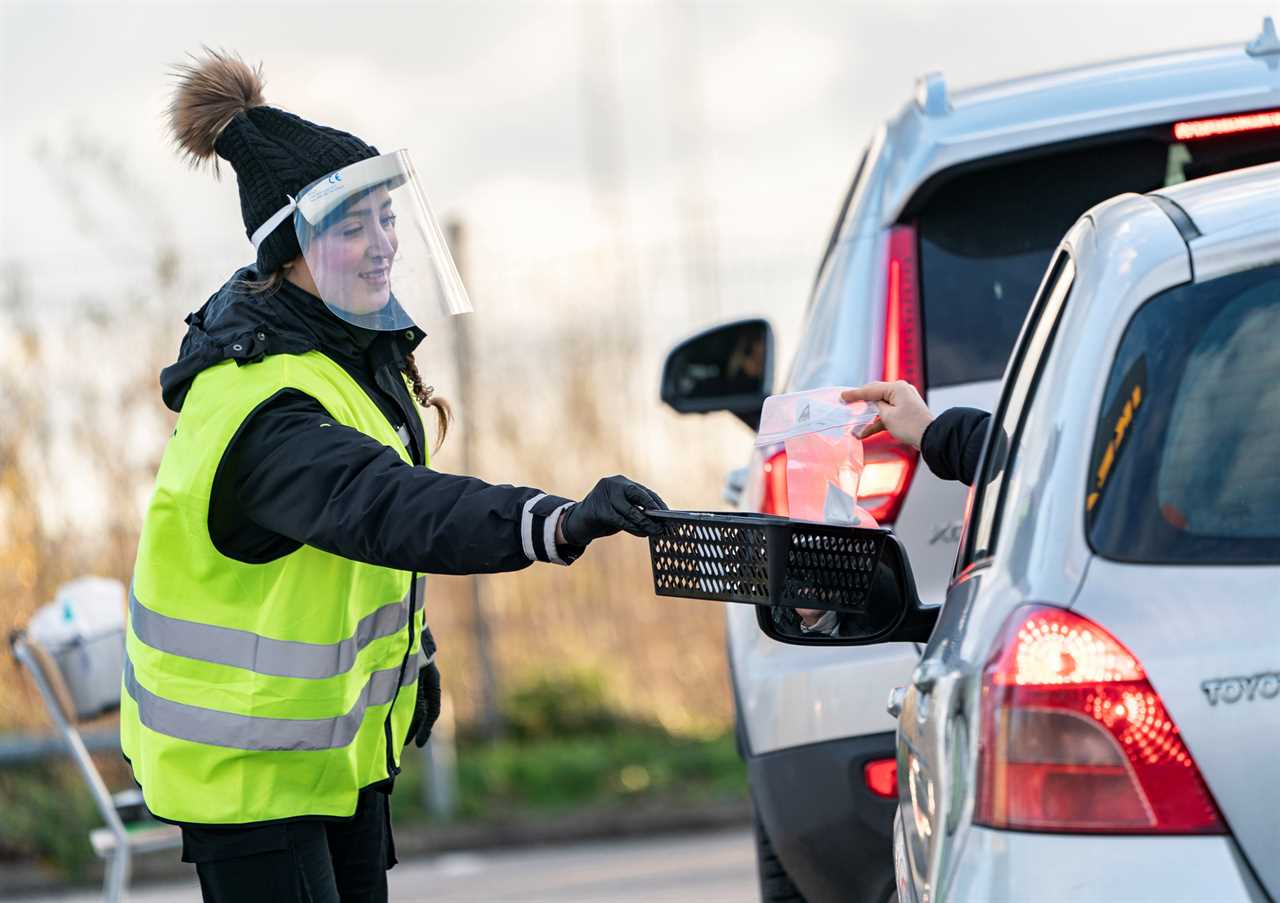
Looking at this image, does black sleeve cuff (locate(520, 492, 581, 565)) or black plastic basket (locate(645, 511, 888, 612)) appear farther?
black sleeve cuff (locate(520, 492, 581, 565))

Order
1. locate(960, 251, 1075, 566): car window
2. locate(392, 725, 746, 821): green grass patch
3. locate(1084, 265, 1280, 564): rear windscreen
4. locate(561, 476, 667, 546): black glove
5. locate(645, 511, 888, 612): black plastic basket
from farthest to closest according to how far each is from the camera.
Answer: locate(392, 725, 746, 821): green grass patch
locate(561, 476, 667, 546): black glove
locate(645, 511, 888, 612): black plastic basket
locate(960, 251, 1075, 566): car window
locate(1084, 265, 1280, 564): rear windscreen

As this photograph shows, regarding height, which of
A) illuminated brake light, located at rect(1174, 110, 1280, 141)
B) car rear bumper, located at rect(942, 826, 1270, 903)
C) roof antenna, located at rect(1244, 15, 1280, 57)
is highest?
roof antenna, located at rect(1244, 15, 1280, 57)

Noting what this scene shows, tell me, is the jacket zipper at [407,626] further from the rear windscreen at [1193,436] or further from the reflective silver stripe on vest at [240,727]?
the rear windscreen at [1193,436]

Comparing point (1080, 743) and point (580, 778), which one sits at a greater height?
point (1080, 743)

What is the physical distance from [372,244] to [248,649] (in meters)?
0.72

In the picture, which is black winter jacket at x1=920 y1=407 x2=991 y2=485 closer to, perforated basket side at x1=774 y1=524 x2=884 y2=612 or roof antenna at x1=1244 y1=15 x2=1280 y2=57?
perforated basket side at x1=774 y1=524 x2=884 y2=612

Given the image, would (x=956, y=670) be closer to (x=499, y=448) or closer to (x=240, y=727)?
(x=240, y=727)

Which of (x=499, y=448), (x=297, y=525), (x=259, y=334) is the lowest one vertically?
(x=499, y=448)

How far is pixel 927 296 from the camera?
3719 millimetres

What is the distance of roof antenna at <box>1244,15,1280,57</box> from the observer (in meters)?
3.92

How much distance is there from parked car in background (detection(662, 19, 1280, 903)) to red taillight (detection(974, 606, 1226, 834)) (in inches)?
52.4

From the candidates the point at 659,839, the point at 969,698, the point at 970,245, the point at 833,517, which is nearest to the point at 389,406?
the point at 833,517

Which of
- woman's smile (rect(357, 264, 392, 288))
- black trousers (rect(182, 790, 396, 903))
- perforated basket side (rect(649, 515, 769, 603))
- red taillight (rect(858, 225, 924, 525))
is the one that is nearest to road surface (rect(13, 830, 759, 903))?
red taillight (rect(858, 225, 924, 525))

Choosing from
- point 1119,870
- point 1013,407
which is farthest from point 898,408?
point 1119,870
